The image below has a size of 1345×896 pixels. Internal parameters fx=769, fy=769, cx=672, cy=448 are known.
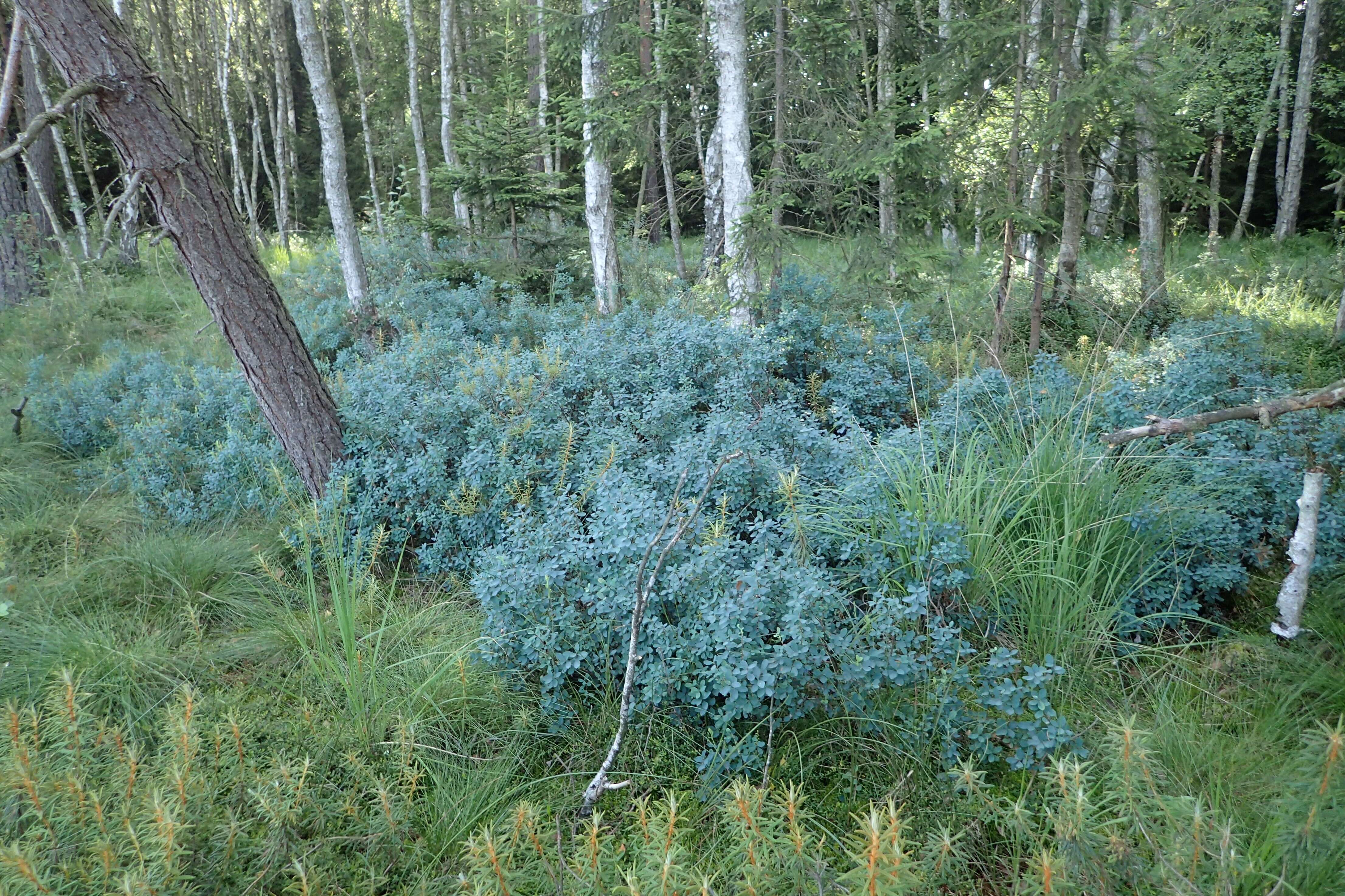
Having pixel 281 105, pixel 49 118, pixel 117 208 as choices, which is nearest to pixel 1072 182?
pixel 117 208

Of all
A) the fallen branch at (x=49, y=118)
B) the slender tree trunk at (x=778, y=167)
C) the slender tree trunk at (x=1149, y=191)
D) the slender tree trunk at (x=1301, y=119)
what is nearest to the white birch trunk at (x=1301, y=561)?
the slender tree trunk at (x=1149, y=191)

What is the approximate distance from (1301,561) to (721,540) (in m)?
2.09

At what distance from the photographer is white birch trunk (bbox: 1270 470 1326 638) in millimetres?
2721

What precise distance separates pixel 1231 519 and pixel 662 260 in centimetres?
1106

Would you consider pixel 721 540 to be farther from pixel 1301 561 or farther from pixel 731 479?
pixel 1301 561

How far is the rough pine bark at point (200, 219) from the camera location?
12.8 feet

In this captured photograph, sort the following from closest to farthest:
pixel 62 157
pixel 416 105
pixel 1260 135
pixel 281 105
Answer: pixel 62 157, pixel 416 105, pixel 1260 135, pixel 281 105

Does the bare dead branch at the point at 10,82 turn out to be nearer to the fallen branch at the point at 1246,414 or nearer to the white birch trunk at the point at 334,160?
the fallen branch at the point at 1246,414

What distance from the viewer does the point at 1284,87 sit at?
48.9 feet

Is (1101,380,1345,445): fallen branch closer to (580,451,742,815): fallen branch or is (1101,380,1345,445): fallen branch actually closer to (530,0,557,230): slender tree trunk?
(580,451,742,815): fallen branch

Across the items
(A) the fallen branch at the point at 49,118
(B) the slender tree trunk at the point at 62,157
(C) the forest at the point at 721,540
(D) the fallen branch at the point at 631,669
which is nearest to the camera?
(C) the forest at the point at 721,540

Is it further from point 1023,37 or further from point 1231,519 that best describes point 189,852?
point 1023,37

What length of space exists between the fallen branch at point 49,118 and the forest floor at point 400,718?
2006mm

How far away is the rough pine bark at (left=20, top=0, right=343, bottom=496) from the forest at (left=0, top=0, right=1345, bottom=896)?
0.08 ft
